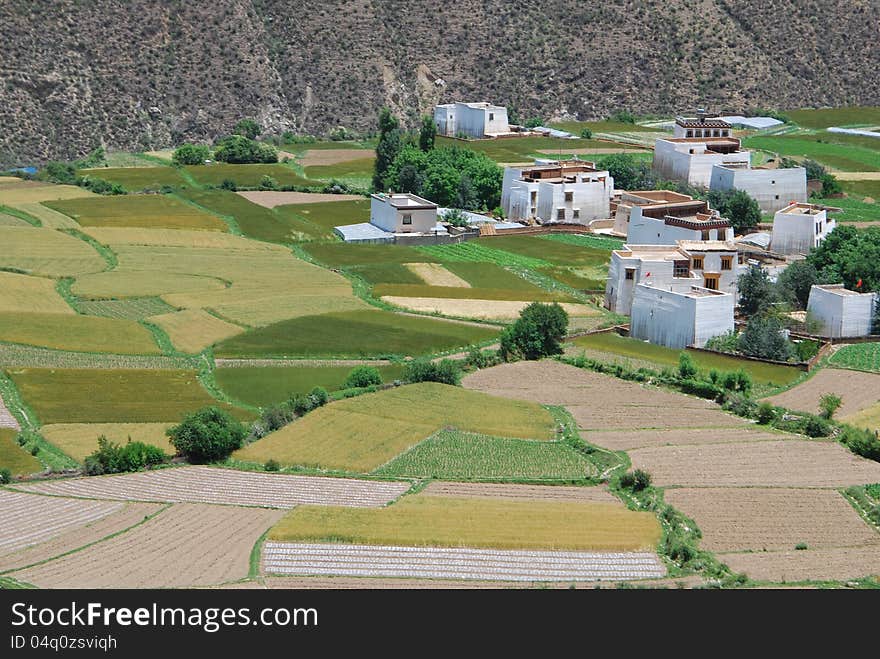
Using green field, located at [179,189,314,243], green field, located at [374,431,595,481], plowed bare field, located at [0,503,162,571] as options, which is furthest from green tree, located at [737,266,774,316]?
plowed bare field, located at [0,503,162,571]

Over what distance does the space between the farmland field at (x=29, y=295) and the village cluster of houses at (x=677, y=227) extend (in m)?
18.1

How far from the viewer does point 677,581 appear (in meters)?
33.7

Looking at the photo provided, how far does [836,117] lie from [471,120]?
96.6 feet

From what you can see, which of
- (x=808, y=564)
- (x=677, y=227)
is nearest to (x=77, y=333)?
(x=677, y=227)

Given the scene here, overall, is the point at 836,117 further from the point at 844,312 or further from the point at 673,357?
the point at 673,357

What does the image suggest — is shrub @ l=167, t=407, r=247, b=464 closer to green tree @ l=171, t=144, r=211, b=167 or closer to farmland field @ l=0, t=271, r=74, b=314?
farmland field @ l=0, t=271, r=74, b=314

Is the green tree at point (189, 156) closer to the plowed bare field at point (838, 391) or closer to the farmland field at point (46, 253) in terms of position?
the farmland field at point (46, 253)

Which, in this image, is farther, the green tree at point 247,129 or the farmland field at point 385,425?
the green tree at point 247,129

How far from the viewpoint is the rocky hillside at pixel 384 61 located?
364ft

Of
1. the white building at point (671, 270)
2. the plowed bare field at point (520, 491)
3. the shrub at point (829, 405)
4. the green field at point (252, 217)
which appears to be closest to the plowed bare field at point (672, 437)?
the shrub at point (829, 405)

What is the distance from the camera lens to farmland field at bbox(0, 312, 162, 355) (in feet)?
183

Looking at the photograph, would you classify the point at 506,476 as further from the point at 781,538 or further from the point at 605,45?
the point at 605,45

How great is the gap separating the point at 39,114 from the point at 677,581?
82.4m

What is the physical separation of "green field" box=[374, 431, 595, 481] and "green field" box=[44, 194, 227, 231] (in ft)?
129
